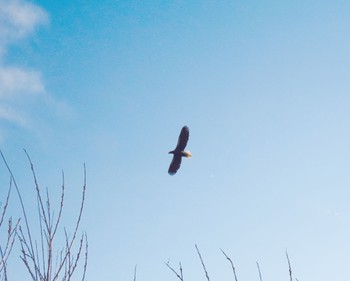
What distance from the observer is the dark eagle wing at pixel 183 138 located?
20.5ft

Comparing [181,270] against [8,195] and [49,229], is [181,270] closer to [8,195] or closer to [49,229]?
[49,229]

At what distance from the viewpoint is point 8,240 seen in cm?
301

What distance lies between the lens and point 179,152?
253 inches

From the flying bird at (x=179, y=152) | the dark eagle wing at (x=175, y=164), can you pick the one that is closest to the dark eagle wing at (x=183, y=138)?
the flying bird at (x=179, y=152)

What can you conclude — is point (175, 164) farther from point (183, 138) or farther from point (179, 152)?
point (183, 138)

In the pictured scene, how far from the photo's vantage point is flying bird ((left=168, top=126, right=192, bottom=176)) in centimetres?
627

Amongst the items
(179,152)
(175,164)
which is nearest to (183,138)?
(179,152)

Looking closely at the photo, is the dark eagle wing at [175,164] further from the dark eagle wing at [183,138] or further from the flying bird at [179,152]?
the dark eagle wing at [183,138]

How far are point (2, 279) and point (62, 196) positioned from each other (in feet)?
2.68

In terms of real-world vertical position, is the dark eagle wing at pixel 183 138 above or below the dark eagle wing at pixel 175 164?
above

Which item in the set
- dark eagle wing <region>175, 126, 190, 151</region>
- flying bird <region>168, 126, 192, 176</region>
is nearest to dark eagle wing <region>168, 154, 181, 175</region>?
flying bird <region>168, 126, 192, 176</region>

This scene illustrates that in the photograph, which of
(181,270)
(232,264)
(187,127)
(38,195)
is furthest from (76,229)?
(187,127)

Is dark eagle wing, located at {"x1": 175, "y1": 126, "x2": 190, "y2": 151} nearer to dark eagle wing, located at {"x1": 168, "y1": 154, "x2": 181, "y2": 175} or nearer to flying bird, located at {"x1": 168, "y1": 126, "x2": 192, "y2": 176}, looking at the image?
flying bird, located at {"x1": 168, "y1": 126, "x2": 192, "y2": 176}

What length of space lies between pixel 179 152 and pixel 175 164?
0.78 ft
